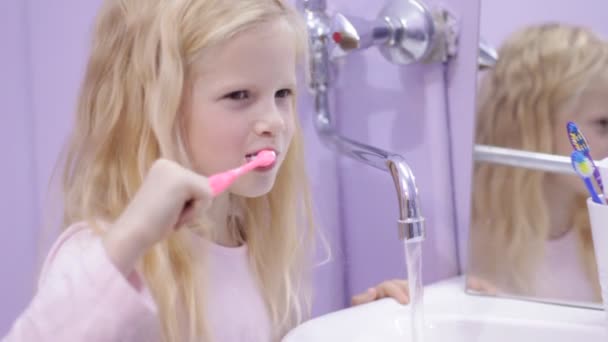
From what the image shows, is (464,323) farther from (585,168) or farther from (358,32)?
(358,32)

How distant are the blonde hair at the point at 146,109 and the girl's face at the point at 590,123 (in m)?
0.27

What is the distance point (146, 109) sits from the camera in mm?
622

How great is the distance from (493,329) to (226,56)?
366 millimetres

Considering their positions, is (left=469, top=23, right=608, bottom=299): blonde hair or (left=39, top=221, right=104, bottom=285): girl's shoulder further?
(left=469, top=23, right=608, bottom=299): blonde hair

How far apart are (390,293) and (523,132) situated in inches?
8.6

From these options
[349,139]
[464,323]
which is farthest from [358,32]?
[464,323]

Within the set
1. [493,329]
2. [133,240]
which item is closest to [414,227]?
[493,329]

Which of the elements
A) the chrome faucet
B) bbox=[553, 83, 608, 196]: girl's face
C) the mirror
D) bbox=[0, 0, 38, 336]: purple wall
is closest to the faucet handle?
the chrome faucet

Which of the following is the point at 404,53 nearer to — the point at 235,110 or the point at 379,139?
the point at 379,139

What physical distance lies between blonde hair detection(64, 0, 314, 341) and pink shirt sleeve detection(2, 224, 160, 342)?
0.51ft

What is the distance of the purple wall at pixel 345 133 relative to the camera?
74 centimetres

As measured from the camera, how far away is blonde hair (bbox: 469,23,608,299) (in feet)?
2.24

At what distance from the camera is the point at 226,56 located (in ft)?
1.96

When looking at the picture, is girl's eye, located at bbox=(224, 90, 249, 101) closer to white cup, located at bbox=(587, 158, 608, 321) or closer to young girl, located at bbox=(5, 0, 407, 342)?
young girl, located at bbox=(5, 0, 407, 342)
